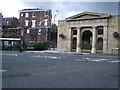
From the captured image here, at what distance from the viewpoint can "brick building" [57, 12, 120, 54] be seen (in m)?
28.7

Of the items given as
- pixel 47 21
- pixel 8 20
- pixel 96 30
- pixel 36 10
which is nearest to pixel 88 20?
pixel 96 30

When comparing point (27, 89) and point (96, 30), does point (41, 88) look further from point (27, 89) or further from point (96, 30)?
point (96, 30)

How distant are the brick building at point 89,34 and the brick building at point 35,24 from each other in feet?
63.3

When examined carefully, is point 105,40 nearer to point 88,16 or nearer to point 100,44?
point 100,44

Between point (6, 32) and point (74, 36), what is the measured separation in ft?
94.9

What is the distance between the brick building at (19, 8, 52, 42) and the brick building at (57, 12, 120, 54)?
19.3 metres

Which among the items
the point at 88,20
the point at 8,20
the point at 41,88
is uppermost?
the point at 8,20

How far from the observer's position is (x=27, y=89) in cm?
570

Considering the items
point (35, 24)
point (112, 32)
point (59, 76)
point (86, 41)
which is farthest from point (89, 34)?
point (59, 76)

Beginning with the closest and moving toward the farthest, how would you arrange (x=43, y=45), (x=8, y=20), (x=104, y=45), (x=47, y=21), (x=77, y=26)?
(x=104, y=45) < (x=77, y=26) < (x=43, y=45) < (x=47, y=21) < (x=8, y=20)

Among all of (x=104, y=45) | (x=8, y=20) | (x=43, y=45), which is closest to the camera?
(x=104, y=45)

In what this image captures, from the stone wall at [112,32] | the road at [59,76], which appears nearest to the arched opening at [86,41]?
the stone wall at [112,32]

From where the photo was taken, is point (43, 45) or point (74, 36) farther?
point (43, 45)

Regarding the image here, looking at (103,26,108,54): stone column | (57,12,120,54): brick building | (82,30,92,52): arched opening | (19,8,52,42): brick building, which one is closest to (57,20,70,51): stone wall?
(57,12,120,54): brick building
